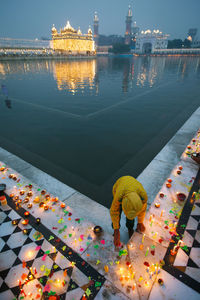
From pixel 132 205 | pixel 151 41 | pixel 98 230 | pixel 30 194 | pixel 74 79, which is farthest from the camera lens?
pixel 151 41

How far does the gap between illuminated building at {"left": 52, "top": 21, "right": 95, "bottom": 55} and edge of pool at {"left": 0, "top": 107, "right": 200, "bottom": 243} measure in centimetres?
11825

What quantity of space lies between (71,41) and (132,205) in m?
125

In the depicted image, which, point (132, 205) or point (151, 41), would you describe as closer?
point (132, 205)

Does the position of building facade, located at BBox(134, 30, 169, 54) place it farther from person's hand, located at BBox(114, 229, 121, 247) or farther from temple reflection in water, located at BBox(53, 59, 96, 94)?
person's hand, located at BBox(114, 229, 121, 247)

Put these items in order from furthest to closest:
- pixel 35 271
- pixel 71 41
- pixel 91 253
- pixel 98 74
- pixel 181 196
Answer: pixel 71 41 → pixel 98 74 → pixel 181 196 → pixel 91 253 → pixel 35 271

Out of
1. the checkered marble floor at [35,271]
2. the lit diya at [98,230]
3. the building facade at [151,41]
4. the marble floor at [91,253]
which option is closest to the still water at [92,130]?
the lit diya at [98,230]

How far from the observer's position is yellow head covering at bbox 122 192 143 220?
284 cm

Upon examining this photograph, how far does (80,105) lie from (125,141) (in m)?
7.07

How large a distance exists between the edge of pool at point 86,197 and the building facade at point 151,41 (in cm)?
19801

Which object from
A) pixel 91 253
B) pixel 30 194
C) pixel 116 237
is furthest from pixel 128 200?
pixel 30 194

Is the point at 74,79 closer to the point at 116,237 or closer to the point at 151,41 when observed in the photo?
the point at 116,237

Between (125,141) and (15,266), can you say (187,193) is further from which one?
(15,266)

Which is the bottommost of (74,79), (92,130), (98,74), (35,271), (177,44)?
(35,271)

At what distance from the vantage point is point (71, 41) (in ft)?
343
